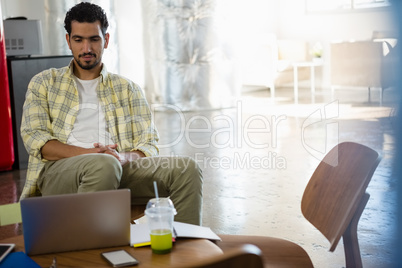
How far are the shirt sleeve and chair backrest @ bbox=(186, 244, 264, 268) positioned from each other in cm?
166

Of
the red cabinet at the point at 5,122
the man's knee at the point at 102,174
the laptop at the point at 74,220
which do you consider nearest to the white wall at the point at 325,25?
the red cabinet at the point at 5,122

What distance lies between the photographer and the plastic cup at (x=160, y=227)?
157cm

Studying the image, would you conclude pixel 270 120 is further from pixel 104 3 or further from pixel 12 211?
pixel 12 211

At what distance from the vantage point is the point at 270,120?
6.93 m

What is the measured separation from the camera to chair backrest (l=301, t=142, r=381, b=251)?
1567mm

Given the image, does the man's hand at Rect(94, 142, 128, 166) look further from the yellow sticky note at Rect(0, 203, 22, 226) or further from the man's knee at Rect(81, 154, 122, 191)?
the yellow sticky note at Rect(0, 203, 22, 226)

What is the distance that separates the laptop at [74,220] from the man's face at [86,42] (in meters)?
1.24

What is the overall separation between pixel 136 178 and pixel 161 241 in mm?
921

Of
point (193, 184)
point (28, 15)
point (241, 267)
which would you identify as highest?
point (28, 15)

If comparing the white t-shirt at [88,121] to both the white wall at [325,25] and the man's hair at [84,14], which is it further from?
the white wall at [325,25]

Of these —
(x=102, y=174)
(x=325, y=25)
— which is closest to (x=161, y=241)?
(x=102, y=174)

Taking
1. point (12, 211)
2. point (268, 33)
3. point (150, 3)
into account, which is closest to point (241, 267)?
point (12, 211)

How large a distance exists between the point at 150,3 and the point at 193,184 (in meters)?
5.68

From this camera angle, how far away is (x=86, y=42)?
263cm
